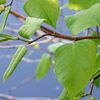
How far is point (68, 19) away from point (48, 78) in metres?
1.58

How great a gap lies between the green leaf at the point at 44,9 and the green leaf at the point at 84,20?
0.11 feet

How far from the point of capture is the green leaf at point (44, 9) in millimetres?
342

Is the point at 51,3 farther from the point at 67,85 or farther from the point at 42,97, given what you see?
the point at 42,97

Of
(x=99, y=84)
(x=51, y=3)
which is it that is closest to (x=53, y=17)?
(x=51, y=3)

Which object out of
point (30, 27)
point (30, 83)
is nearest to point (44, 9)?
point (30, 27)

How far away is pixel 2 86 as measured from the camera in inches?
79.8

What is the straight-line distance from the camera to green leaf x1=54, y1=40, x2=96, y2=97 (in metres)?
0.30

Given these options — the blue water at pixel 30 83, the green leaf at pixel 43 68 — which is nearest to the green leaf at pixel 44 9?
the green leaf at pixel 43 68

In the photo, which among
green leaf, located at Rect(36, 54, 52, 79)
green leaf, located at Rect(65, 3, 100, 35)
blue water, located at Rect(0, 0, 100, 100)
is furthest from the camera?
blue water, located at Rect(0, 0, 100, 100)

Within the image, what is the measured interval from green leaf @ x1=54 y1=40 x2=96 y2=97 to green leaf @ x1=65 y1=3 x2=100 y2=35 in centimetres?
2

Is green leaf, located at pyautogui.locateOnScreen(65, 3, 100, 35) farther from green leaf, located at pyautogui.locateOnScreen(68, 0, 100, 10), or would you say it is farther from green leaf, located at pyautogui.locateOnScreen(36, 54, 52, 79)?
green leaf, located at pyautogui.locateOnScreen(36, 54, 52, 79)

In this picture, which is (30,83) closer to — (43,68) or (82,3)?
(43,68)

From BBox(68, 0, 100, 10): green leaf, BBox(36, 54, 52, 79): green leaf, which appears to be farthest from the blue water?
BBox(68, 0, 100, 10): green leaf

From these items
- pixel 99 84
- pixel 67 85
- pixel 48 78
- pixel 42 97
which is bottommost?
pixel 42 97
